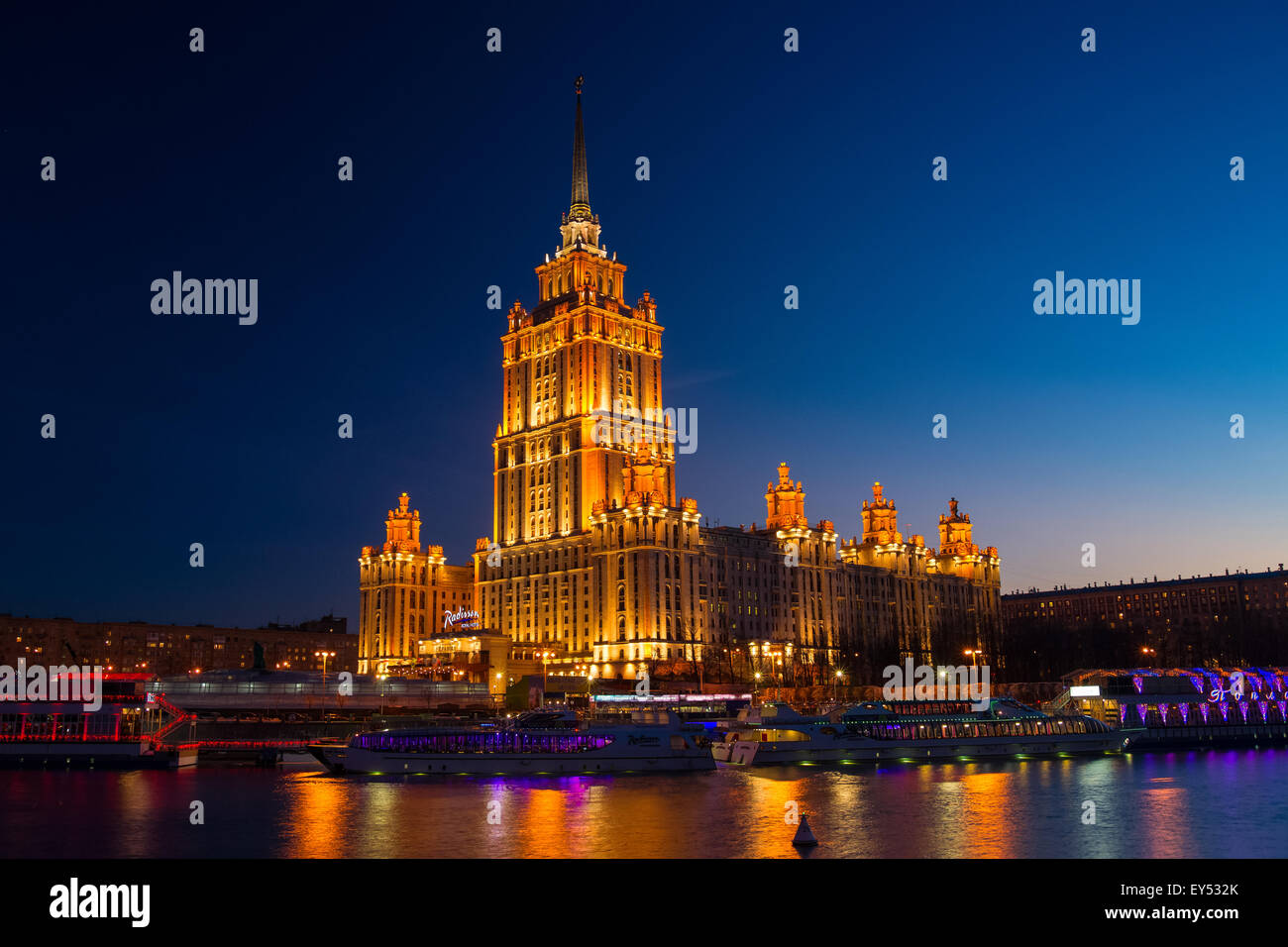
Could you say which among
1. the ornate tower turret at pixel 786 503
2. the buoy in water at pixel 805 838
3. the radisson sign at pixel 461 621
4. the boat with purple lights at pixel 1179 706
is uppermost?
the ornate tower turret at pixel 786 503

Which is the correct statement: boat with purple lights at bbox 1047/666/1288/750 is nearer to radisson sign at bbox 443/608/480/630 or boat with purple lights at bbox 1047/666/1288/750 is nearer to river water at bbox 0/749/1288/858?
river water at bbox 0/749/1288/858

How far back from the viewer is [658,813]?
52.8 meters

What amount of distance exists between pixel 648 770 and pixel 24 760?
45.7 meters

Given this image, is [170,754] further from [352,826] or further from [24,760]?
[352,826]

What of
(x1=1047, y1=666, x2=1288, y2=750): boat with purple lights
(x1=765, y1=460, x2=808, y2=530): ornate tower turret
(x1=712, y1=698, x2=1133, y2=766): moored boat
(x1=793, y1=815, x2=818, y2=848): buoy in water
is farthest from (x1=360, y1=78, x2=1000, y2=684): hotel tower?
(x1=793, y1=815, x2=818, y2=848): buoy in water

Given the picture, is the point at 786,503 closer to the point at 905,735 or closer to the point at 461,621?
the point at 461,621

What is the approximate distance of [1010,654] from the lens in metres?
173

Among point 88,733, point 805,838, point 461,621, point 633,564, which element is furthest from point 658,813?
point 461,621

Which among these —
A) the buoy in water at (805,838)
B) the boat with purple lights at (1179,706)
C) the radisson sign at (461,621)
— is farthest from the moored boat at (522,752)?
the radisson sign at (461,621)

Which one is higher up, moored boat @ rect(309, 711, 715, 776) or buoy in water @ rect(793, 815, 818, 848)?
buoy in water @ rect(793, 815, 818, 848)

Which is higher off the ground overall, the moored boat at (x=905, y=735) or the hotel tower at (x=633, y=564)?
the hotel tower at (x=633, y=564)

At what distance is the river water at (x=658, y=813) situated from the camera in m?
42.4

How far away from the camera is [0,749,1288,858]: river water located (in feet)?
139

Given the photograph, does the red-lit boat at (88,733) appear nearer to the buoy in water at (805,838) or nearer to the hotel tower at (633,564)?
the buoy in water at (805,838)
